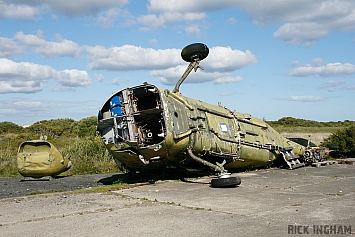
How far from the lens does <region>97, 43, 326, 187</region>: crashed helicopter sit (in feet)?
38.9

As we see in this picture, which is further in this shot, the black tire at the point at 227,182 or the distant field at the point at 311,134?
the distant field at the point at 311,134

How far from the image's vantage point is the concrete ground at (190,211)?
666 centimetres

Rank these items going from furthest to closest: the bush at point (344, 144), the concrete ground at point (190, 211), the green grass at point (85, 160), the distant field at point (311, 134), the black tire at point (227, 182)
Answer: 1. the distant field at point (311, 134)
2. the bush at point (344, 144)
3. the green grass at point (85, 160)
4. the black tire at point (227, 182)
5. the concrete ground at point (190, 211)

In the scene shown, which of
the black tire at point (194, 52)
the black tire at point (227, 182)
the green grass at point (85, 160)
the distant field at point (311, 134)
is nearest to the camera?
the black tire at point (227, 182)

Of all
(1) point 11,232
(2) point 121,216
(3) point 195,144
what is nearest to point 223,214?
(2) point 121,216

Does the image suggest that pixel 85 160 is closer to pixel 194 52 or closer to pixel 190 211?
pixel 194 52

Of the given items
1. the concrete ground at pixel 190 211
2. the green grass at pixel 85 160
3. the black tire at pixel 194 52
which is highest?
the black tire at pixel 194 52

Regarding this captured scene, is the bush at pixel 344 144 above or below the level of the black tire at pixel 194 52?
below

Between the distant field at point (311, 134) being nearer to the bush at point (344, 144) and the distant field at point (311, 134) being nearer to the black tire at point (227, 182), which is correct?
the bush at point (344, 144)

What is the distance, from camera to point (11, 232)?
672 cm

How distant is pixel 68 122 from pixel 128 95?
52.8 metres

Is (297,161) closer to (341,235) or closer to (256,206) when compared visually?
(256,206)

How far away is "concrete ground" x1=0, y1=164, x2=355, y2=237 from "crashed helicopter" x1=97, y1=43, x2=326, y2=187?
962 mm

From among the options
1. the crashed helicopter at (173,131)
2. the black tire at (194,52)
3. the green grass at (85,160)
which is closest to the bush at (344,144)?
the crashed helicopter at (173,131)
